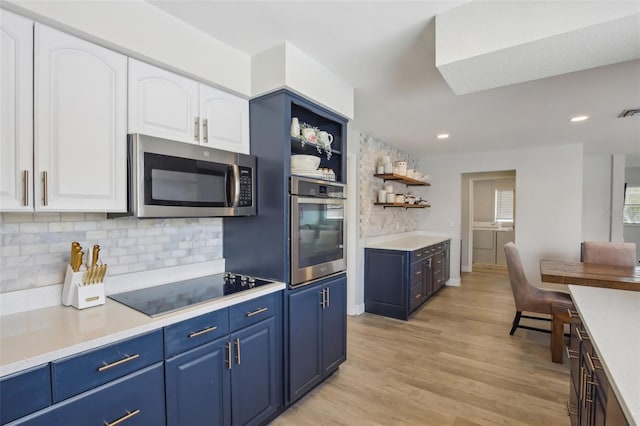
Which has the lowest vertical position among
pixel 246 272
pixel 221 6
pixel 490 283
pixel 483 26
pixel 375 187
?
pixel 490 283

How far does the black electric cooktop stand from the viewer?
1.53 m

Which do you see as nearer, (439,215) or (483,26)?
(483,26)

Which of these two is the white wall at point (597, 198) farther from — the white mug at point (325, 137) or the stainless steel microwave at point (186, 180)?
the stainless steel microwave at point (186, 180)

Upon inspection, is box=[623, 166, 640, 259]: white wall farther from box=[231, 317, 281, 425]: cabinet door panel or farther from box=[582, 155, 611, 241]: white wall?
box=[231, 317, 281, 425]: cabinet door panel

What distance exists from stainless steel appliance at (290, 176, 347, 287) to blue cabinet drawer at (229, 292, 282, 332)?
18 centimetres

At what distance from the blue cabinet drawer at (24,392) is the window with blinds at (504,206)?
845 cm

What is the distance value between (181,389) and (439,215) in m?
5.20

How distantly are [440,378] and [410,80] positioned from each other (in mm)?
2452

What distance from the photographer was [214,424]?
1585mm

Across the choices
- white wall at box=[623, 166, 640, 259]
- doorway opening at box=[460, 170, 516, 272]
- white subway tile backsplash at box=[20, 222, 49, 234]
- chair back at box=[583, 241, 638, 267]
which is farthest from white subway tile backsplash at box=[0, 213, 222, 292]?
white wall at box=[623, 166, 640, 259]

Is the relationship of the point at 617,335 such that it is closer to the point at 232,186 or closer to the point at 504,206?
the point at 232,186

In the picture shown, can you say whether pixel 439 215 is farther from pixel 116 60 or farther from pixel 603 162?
pixel 116 60

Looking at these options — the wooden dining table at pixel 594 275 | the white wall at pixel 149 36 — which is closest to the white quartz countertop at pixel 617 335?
the wooden dining table at pixel 594 275

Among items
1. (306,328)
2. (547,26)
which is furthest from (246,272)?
(547,26)
